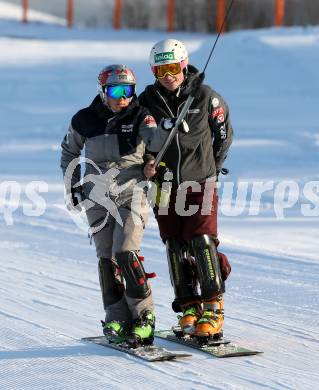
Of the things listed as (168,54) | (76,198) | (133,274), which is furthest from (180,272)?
(168,54)

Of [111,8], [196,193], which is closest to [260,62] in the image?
[111,8]

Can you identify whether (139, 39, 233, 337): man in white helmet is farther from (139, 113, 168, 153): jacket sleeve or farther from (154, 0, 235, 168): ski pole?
(139, 113, 168, 153): jacket sleeve

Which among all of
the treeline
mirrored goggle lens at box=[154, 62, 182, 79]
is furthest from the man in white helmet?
the treeline

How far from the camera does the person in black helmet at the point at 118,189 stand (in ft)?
20.7

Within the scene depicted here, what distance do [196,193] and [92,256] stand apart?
3.52m

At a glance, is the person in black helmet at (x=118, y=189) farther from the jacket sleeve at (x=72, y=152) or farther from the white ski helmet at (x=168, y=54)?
the white ski helmet at (x=168, y=54)

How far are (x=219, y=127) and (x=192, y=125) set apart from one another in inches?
8.4

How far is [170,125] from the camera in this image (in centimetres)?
622

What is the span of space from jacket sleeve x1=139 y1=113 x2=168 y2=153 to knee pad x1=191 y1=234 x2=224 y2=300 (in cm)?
62

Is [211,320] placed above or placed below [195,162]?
below

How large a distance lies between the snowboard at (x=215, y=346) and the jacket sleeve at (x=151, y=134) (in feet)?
3.87

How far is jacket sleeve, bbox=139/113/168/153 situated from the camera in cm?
623

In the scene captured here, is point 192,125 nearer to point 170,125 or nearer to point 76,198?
point 170,125

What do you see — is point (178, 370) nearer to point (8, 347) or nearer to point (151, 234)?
point (8, 347)
